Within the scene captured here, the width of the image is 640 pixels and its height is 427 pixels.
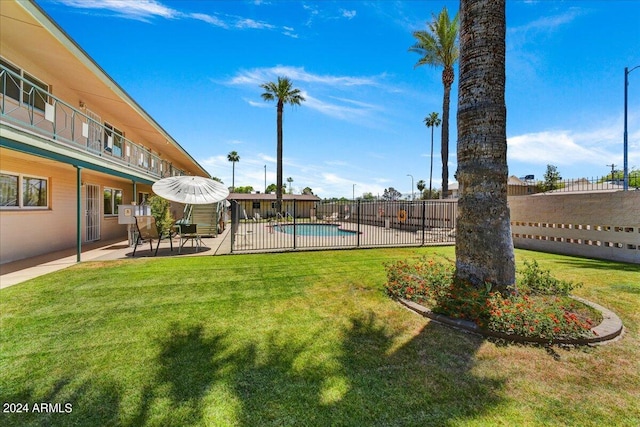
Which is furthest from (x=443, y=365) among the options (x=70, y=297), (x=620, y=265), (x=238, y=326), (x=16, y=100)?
(x=16, y=100)

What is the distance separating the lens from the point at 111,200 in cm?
1476

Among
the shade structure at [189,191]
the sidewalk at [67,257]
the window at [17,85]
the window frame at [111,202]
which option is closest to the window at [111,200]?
the window frame at [111,202]

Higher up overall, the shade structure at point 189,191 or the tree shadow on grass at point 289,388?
the shade structure at point 189,191

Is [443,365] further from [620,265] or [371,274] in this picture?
[620,265]

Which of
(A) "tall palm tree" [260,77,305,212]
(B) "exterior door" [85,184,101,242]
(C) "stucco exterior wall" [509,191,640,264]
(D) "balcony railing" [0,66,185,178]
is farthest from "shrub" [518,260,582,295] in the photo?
(A) "tall palm tree" [260,77,305,212]

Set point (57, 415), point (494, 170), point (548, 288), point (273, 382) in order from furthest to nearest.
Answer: point (548, 288), point (494, 170), point (273, 382), point (57, 415)

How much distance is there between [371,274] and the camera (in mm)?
7383

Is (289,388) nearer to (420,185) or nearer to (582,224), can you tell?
(582,224)

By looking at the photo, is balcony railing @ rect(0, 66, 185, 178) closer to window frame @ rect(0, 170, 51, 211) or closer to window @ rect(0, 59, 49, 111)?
window @ rect(0, 59, 49, 111)

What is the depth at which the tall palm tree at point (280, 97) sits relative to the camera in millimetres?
27906

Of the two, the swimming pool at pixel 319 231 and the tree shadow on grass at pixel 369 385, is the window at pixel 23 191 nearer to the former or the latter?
the tree shadow on grass at pixel 369 385

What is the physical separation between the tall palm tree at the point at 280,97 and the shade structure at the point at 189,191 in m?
15.9

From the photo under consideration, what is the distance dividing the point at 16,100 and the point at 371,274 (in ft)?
38.4

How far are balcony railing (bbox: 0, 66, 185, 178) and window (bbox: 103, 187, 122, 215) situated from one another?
2169mm
